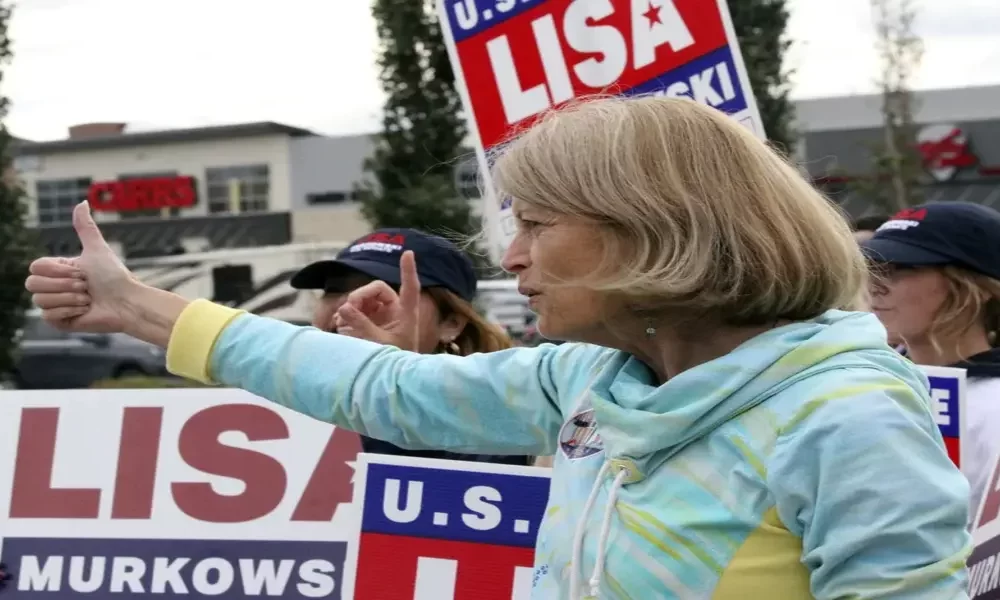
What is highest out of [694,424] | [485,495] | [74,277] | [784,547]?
[74,277]

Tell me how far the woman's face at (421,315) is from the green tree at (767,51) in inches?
529

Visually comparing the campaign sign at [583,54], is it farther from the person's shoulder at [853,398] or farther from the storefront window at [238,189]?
the storefront window at [238,189]

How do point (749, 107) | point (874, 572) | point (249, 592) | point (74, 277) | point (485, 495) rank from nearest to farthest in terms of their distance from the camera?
point (874, 572) → point (74, 277) → point (485, 495) → point (249, 592) → point (749, 107)

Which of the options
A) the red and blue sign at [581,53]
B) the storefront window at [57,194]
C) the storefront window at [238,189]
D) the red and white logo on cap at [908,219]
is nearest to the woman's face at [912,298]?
the red and white logo on cap at [908,219]

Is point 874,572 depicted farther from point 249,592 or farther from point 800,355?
point 249,592

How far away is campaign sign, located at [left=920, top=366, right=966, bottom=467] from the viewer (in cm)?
202

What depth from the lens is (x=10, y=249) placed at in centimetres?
1058

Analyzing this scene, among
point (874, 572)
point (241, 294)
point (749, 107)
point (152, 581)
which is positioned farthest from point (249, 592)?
point (241, 294)

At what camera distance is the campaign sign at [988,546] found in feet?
6.82

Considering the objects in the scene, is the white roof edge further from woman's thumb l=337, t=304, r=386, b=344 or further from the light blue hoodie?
the light blue hoodie

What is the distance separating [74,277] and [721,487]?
3.26 feet

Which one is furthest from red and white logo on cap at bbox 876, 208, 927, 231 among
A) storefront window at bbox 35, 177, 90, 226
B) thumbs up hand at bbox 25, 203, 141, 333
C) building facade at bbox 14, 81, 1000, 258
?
storefront window at bbox 35, 177, 90, 226

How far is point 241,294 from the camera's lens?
16.0 meters

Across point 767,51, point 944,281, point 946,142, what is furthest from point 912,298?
point 946,142
